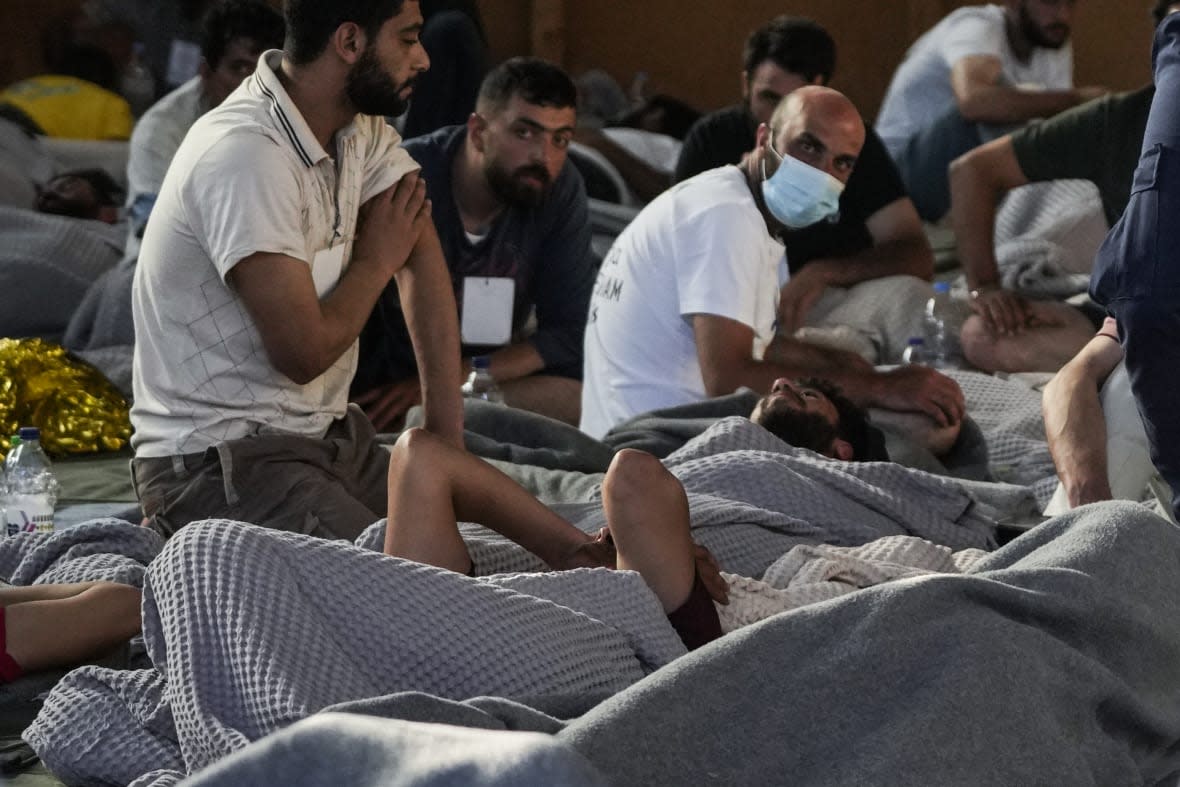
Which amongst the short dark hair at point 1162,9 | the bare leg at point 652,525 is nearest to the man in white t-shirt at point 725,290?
the short dark hair at point 1162,9

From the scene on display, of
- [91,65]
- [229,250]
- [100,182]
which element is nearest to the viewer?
[229,250]

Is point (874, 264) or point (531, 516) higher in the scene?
point (531, 516)

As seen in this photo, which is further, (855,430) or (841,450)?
(855,430)

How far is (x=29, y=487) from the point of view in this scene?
3168mm

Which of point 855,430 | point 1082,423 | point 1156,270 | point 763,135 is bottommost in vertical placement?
point 855,430

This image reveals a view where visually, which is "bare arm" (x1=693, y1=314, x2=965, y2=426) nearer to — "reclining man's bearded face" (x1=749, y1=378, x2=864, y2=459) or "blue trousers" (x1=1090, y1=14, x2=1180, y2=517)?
"reclining man's bearded face" (x1=749, y1=378, x2=864, y2=459)

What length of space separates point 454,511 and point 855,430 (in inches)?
36.3

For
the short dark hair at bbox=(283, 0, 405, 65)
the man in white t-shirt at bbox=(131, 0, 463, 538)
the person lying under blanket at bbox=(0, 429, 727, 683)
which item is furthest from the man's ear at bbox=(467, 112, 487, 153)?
the person lying under blanket at bbox=(0, 429, 727, 683)

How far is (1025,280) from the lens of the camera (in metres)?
4.60

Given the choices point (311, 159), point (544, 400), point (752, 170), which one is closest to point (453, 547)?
point (311, 159)

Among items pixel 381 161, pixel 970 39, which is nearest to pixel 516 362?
pixel 381 161

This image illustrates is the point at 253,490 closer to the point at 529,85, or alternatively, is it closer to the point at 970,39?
the point at 529,85

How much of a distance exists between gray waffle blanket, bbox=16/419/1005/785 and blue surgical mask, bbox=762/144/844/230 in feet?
4.79

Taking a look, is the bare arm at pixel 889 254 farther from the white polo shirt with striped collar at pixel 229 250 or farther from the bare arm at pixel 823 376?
the white polo shirt with striped collar at pixel 229 250
